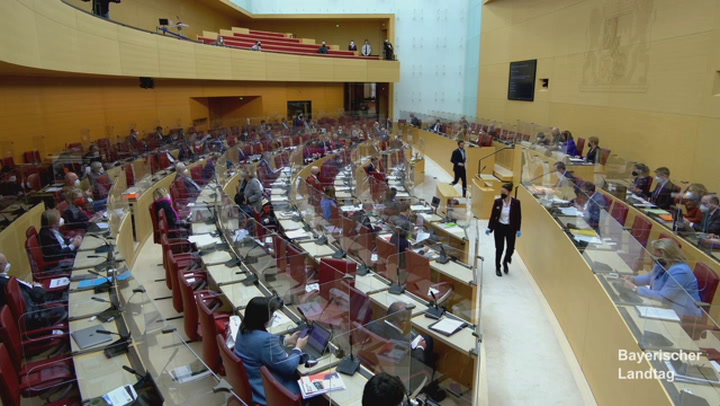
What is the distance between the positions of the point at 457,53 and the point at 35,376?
27.0 metres

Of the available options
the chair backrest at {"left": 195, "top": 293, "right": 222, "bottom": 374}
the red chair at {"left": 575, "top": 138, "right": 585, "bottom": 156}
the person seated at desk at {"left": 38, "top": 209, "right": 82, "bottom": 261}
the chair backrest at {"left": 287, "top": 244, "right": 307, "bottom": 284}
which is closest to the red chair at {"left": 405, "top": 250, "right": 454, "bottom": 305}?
the chair backrest at {"left": 287, "top": 244, "right": 307, "bottom": 284}

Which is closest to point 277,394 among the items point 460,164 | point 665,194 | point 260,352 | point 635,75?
point 260,352

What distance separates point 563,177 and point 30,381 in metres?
8.68

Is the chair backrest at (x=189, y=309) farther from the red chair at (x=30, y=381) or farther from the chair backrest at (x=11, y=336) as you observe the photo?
the chair backrest at (x=11, y=336)

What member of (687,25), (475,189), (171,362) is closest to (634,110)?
(687,25)

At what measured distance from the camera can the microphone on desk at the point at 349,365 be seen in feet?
13.8

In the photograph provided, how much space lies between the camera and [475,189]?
13562 millimetres

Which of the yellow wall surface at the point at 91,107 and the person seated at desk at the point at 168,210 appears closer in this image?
the person seated at desk at the point at 168,210

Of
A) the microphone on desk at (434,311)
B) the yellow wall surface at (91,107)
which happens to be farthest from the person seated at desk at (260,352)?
the yellow wall surface at (91,107)

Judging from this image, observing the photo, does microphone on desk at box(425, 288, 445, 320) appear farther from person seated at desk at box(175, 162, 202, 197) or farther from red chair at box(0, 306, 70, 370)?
person seated at desk at box(175, 162, 202, 197)

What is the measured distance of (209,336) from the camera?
4805 mm

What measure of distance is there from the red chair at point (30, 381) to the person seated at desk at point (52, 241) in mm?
3150

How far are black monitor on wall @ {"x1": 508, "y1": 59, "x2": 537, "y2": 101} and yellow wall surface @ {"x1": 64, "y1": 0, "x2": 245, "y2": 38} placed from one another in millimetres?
14791

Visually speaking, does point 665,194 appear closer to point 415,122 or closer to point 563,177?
point 563,177
